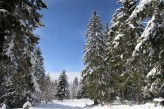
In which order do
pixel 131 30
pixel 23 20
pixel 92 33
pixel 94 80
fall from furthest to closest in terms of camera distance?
pixel 92 33 → pixel 94 80 → pixel 131 30 → pixel 23 20

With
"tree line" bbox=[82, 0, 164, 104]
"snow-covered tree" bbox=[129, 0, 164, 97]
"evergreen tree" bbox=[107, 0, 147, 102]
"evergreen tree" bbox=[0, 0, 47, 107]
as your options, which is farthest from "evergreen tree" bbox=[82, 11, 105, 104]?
"snow-covered tree" bbox=[129, 0, 164, 97]

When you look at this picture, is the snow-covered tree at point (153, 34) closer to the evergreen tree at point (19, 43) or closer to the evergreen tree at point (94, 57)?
the evergreen tree at point (19, 43)

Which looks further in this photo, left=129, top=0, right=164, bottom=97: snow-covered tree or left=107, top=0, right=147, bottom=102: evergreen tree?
left=107, top=0, right=147, bottom=102: evergreen tree

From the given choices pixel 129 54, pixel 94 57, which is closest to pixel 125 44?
pixel 129 54

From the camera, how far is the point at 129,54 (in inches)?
1309

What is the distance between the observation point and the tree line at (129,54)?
10484 millimetres

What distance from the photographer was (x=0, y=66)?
11.7 metres

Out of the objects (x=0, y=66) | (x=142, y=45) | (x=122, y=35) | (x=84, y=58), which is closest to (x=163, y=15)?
(x=142, y=45)

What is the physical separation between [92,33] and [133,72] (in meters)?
18.1

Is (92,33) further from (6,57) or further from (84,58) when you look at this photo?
(6,57)

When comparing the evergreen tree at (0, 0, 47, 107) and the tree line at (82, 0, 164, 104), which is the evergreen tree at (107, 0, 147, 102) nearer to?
the tree line at (82, 0, 164, 104)

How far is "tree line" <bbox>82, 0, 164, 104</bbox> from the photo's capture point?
413 inches

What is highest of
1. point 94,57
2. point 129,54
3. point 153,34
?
point 94,57

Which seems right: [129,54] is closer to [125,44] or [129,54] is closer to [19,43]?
[125,44]
